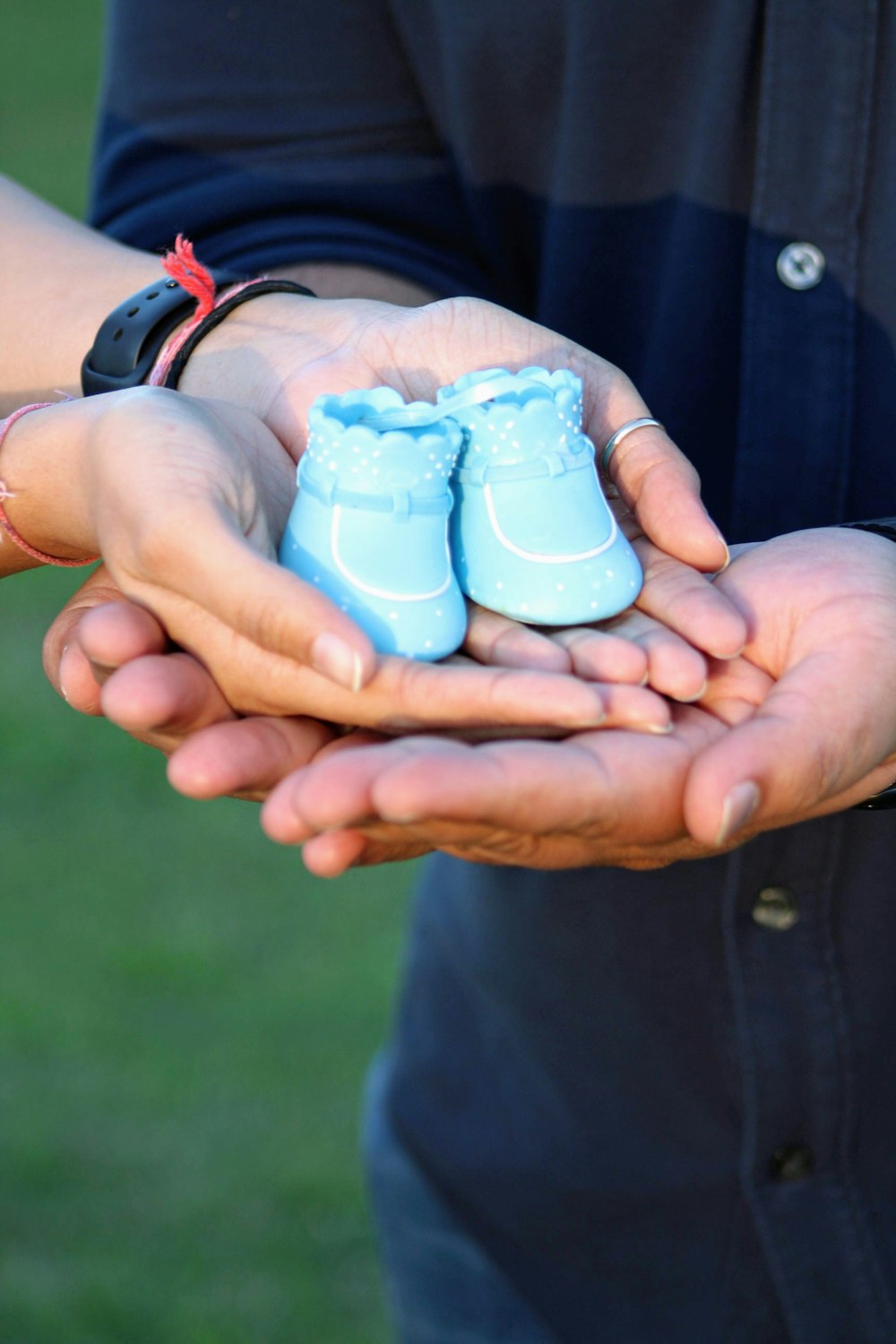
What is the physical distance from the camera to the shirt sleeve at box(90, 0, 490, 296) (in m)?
2.18

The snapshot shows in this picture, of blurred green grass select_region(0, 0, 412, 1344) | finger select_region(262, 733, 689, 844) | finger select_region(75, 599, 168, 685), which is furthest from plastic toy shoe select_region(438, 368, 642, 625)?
blurred green grass select_region(0, 0, 412, 1344)

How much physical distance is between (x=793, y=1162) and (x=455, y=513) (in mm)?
1049

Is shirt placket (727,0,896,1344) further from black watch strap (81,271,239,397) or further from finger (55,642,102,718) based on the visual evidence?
finger (55,642,102,718)

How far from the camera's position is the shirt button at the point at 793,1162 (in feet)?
6.51

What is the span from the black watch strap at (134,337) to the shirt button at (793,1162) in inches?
55.9

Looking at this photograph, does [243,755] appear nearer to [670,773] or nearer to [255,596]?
[255,596]

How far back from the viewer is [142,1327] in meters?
3.16

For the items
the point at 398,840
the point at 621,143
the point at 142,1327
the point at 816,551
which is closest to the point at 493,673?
the point at 398,840

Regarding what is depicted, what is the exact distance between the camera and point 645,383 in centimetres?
211

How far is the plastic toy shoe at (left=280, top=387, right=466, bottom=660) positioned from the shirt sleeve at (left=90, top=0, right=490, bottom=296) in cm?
61

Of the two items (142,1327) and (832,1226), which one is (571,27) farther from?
(142,1327)

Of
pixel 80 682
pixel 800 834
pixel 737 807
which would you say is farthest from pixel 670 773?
pixel 80 682

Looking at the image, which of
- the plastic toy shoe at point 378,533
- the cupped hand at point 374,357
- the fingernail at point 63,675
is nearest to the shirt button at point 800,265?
the cupped hand at point 374,357

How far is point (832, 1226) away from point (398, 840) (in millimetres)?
1024
